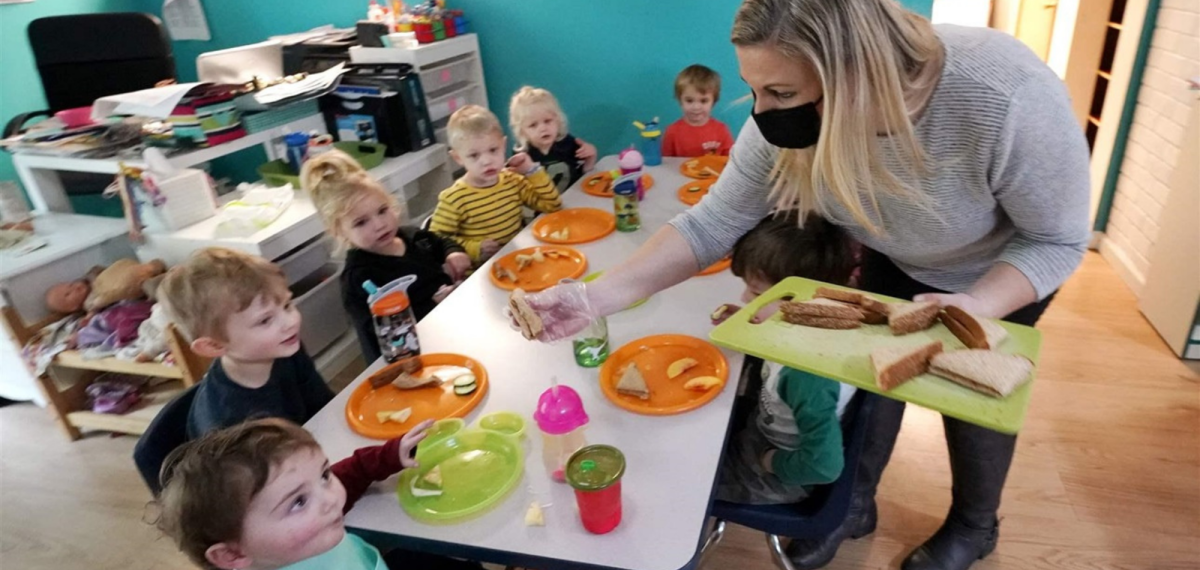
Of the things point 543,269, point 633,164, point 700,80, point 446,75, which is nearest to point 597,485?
point 543,269

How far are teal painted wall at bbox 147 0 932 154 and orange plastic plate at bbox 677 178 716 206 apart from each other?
1.01 metres

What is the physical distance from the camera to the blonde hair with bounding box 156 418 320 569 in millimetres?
940

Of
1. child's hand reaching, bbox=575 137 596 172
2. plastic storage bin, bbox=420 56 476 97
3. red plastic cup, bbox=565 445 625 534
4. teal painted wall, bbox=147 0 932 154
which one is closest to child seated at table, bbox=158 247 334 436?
red plastic cup, bbox=565 445 625 534

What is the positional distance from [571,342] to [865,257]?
25.7 inches

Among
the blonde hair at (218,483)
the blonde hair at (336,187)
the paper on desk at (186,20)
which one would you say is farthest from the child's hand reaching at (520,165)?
the paper on desk at (186,20)

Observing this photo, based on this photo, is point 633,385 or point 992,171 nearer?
point 992,171

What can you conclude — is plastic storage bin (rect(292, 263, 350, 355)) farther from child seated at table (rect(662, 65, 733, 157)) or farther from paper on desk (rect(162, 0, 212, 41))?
paper on desk (rect(162, 0, 212, 41))

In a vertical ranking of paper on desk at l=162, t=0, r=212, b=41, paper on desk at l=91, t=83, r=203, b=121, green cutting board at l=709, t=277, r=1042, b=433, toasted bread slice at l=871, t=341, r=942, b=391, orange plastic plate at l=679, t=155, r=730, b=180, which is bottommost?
orange plastic plate at l=679, t=155, r=730, b=180

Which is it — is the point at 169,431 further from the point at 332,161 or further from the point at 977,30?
the point at 977,30

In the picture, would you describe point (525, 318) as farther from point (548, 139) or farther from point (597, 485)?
point (548, 139)

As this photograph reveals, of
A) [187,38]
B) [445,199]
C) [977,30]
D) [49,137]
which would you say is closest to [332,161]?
[445,199]

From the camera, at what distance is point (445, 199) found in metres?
2.28

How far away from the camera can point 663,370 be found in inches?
50.7

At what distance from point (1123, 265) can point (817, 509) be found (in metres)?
2.40
